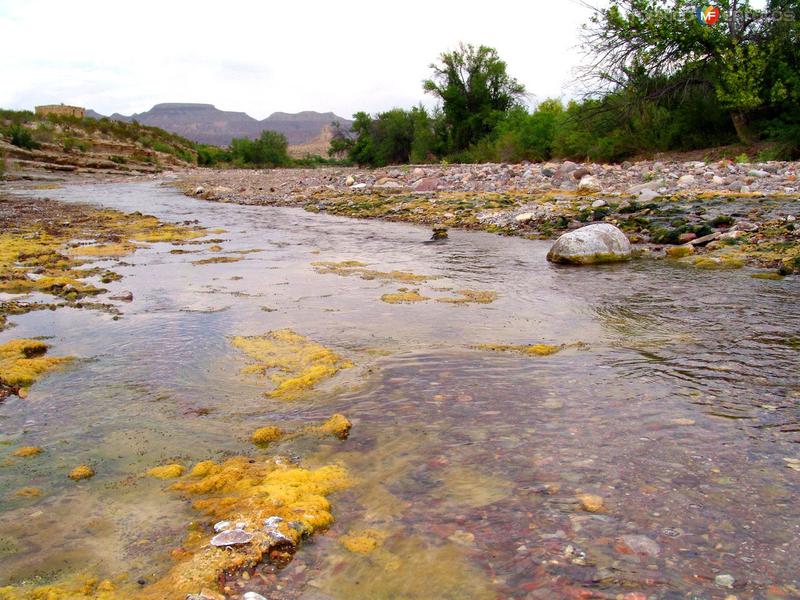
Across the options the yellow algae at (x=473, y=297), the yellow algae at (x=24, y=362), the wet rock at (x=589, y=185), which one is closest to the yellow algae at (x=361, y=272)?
the yellow algae at (x=473, y=297)

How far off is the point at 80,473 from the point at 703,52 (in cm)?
2201

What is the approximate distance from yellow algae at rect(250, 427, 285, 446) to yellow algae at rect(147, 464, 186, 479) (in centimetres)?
44

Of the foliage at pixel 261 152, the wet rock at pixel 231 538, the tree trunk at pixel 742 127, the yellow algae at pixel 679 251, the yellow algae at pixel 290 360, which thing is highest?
the foliage at pixel 261 152

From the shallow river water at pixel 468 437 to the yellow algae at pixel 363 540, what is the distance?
0.12 feet

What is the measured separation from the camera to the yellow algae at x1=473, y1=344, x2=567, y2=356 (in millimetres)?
4684

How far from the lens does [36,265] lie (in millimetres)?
8523

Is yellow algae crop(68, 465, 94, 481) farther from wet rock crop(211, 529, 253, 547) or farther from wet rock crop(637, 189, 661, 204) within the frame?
wet rock crop(637, 189, 661, 204)

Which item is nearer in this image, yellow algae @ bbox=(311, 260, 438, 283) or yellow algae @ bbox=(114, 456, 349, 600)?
yellow algae @ bbox=(114, 456, 349, 600)

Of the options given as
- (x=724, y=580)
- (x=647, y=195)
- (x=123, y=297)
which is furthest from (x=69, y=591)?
(x=647, y=195)

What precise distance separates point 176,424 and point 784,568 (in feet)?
10.2

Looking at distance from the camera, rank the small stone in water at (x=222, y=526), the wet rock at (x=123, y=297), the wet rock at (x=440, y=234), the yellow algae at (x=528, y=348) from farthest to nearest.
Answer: the wet rock at (x=440, y=234), the wet rock at (x=123, y=297), the yellow algae at (x=528, y=348), the small stone in water at (x=222, y=526)

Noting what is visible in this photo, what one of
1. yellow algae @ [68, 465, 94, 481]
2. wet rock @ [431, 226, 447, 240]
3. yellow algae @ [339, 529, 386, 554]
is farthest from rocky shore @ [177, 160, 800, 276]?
yellow algae @ [68, 465, 94, 481]

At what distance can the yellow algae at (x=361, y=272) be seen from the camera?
7.68 meters

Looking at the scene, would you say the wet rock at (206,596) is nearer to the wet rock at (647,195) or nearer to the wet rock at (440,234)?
the wet rock at (440,234)
